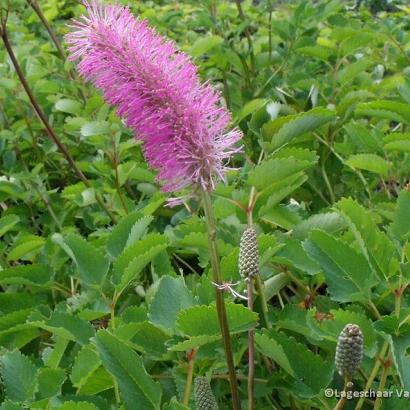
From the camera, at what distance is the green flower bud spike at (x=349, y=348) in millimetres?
799

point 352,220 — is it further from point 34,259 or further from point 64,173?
point 64,173

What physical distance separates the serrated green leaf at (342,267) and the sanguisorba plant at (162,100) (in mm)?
208

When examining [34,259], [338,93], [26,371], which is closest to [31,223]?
[34,259]

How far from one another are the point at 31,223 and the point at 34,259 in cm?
55

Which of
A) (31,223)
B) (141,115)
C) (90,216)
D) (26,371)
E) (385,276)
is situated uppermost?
(141,115)

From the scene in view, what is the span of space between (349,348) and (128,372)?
0.97 feet

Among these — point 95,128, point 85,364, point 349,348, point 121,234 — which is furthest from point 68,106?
point 349,348

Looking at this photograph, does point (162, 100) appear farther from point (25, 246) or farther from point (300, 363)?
point (25, 246)

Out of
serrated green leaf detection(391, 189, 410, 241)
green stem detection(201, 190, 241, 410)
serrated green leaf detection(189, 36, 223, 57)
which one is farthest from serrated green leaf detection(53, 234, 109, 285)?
serrated green leaf detection(189, 36, 223, 57)

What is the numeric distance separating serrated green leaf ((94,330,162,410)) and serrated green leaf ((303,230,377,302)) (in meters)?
0.29

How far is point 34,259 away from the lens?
65.3 inches

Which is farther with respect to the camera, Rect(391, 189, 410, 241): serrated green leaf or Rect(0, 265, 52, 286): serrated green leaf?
Rect(0, 265, 52, 286): serrated green leaf

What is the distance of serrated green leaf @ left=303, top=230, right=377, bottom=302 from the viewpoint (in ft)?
3.34

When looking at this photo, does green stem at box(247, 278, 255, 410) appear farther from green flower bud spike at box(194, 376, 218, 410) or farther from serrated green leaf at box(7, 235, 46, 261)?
serrated green leaf at box(7, 235, 46, 261)
